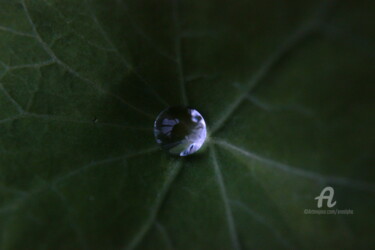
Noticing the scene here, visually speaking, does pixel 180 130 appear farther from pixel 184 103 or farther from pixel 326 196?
pixel 326 196


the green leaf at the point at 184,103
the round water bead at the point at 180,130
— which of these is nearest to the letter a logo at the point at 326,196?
the green leaf at the point at 184,103

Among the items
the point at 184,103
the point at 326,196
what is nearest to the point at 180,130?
the point at 184,103

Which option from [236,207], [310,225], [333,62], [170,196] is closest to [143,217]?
[170,196]

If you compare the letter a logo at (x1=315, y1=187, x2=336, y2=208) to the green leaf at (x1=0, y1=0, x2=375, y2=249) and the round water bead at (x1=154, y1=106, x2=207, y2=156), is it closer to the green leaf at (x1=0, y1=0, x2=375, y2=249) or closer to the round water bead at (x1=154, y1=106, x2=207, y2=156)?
the green leaf at (x1=0, y1=0, x2=375, y2=249)

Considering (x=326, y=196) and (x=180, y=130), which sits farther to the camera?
(x=180, y=130)

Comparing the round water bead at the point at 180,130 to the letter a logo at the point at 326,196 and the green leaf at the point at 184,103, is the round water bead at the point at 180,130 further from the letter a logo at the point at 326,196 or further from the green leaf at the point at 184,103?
the letter a logo at the point at 326,196
